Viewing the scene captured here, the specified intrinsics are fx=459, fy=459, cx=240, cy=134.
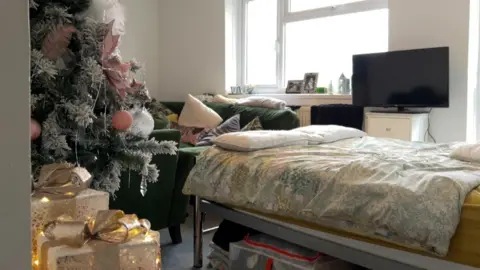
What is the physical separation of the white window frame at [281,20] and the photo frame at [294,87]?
25 centimetres

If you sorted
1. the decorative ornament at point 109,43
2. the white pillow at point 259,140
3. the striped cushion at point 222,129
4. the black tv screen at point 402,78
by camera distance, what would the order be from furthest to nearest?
the striped cushion at point 222,129
the black tv screen at point 402,78
the white pillow at point 259,140
the decorative ornament at point 109,43

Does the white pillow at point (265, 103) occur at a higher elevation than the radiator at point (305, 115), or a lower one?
higher

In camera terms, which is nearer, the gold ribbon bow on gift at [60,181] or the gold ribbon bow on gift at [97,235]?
the gold ribbon bow on gift at [97,235]

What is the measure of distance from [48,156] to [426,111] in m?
3.18

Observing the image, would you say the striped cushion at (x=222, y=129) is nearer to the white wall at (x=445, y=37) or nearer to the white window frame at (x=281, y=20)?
the white window frame at (x=281, y=20)

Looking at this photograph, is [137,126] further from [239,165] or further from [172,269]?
[172,269]

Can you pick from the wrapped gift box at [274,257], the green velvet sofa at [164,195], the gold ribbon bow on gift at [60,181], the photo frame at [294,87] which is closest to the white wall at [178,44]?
the photo frame at [294,87]

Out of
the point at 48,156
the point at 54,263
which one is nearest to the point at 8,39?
the point at 54,263

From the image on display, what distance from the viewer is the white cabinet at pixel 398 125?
3.62 meters

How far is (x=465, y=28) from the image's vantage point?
3.56 m

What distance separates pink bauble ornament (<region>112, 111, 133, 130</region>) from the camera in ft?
5.10

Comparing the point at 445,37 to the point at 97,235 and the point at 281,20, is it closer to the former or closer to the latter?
the point at 281,20

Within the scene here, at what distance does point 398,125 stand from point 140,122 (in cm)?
258

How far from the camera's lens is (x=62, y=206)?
1.29 metres
